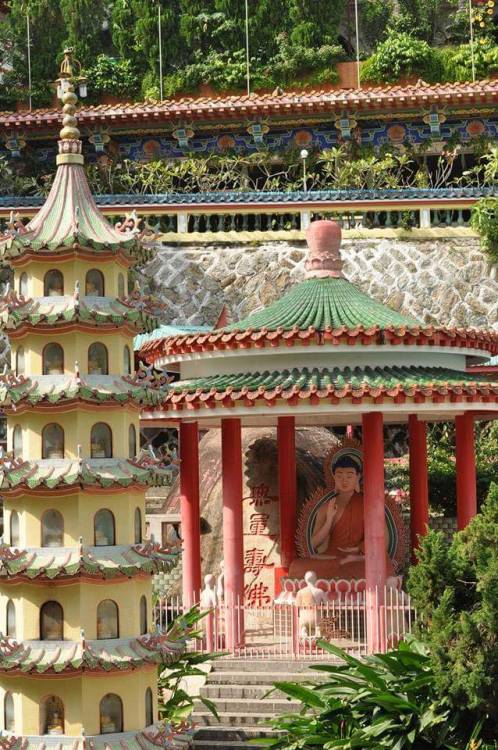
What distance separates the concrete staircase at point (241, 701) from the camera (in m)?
21.1

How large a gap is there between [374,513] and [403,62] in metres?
31.0

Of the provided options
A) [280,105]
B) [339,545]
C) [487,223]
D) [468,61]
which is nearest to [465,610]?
[339,545]

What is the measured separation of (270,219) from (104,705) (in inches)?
1035

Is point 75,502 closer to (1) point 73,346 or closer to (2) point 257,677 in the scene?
(1) point 73,346

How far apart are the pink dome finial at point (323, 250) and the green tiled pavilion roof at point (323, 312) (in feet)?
0.60

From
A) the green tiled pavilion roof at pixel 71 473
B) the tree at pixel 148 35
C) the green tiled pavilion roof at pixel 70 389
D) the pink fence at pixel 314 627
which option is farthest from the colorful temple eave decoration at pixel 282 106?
the green tiled pavilion roof at pixel 71 473

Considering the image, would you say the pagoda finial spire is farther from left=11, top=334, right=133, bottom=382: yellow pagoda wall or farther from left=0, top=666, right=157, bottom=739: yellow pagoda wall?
left=0, top=666, right=157, bottom=739: yellow pagoda wall

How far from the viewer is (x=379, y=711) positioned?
18.8m

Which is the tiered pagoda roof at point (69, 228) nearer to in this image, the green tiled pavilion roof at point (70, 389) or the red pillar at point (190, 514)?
the green tiled pavilion roof at point (70, 389)

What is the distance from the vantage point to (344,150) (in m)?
45.9

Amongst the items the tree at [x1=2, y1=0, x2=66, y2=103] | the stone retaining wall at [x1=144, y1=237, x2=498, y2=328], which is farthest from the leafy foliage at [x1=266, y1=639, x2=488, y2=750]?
the tree at [x1=2, y1=0, x2=66, y2=103]

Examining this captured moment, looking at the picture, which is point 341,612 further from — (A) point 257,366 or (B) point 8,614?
(B) point 8,614

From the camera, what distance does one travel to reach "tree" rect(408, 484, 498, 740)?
1828cm

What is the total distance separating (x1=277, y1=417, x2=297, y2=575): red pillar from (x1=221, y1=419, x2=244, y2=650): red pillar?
1655 mm
